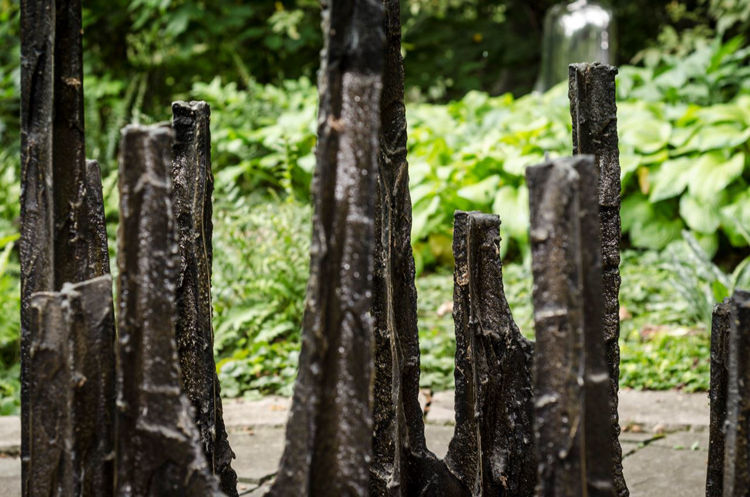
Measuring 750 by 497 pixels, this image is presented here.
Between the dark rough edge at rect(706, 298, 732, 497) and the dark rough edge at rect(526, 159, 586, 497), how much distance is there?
1.56ft

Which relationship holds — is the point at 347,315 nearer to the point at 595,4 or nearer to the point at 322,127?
the point at 322,127

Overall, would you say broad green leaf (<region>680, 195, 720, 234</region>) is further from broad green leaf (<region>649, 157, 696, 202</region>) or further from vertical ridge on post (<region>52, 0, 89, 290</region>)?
vertical ridge on post (<region>52, 0, 89, 290</region>)

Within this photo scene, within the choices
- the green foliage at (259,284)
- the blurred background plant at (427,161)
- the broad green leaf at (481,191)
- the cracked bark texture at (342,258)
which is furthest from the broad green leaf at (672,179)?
the cracked bark texture at (342,258)

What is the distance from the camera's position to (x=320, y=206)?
925 millimetres

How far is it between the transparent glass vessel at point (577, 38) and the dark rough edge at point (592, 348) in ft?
24.1

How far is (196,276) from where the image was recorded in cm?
134

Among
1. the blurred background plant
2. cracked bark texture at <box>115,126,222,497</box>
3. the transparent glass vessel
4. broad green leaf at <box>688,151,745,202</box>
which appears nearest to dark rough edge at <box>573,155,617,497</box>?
cracked bark texture at <box>115,126,222,497</box>

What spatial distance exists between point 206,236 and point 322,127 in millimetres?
549

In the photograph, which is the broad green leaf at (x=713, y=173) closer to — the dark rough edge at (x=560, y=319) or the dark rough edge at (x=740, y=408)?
the dark rough edge at (x=740, y=408)

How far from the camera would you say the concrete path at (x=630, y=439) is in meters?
1.92

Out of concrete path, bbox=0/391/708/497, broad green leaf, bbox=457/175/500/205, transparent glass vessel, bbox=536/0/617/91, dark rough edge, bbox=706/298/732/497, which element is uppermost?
transparent glass vessel, bbox=536/0/617/91

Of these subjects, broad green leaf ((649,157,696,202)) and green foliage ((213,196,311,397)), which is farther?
broad green leaf ((649,157,696,202))

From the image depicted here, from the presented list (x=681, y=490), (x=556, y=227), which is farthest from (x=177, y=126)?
(x=681, y=490)

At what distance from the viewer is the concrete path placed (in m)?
1.92
